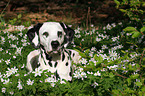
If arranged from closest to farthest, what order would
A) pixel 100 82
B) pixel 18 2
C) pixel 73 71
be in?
pixel 100 82, pixel 73 71, pixel 18 2

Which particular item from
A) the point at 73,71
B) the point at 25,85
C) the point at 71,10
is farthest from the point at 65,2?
the point at 25,85

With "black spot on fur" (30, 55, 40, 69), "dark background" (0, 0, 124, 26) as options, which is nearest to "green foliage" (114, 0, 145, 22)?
"black spot on fur" (30, 55, 40, 69)

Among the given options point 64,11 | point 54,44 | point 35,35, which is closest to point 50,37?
point 54,44

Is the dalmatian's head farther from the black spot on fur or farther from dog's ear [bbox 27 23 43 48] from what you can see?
the black spot on fur

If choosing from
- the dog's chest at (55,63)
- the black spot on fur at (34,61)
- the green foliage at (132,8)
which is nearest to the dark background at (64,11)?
the green foliage at (132,8)

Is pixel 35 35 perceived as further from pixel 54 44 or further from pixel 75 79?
pixel 75 79

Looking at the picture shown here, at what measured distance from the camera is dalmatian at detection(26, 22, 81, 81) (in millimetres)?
3459

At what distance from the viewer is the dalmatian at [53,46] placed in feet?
11.3

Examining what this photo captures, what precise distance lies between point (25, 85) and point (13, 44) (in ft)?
6.69

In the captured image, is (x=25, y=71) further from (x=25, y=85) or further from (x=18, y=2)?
(x=18, y=2)

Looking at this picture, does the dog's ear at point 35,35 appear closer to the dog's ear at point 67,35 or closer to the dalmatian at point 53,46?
the dalmatian at point 53,46

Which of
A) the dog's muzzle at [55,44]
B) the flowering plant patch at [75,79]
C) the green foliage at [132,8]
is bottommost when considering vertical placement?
the flowering plant patch at [75,79]

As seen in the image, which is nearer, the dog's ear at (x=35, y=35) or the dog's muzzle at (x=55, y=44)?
the dog's muzzle at (x=55, y=44)

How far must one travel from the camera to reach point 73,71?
4156mm
